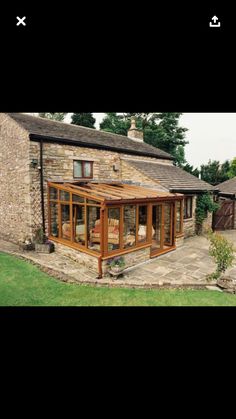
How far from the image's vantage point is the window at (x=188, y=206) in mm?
13172

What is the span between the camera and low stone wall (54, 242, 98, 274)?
26.0ft

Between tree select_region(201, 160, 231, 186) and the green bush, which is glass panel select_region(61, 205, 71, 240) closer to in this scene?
the green bush

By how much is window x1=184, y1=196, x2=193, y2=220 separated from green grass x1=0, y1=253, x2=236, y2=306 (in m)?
7.16

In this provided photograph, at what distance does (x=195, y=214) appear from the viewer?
1400cm

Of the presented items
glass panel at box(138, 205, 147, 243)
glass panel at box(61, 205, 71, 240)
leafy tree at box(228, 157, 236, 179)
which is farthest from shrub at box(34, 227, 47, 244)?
leafy tree at box(228, 157, 236, 179)

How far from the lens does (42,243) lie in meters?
10.2

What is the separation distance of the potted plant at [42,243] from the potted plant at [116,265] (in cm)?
336

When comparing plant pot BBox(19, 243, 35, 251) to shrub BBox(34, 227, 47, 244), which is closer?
plant pot BBox(19, 243, 35, 251)

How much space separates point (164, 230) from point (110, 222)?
8.55 ft
